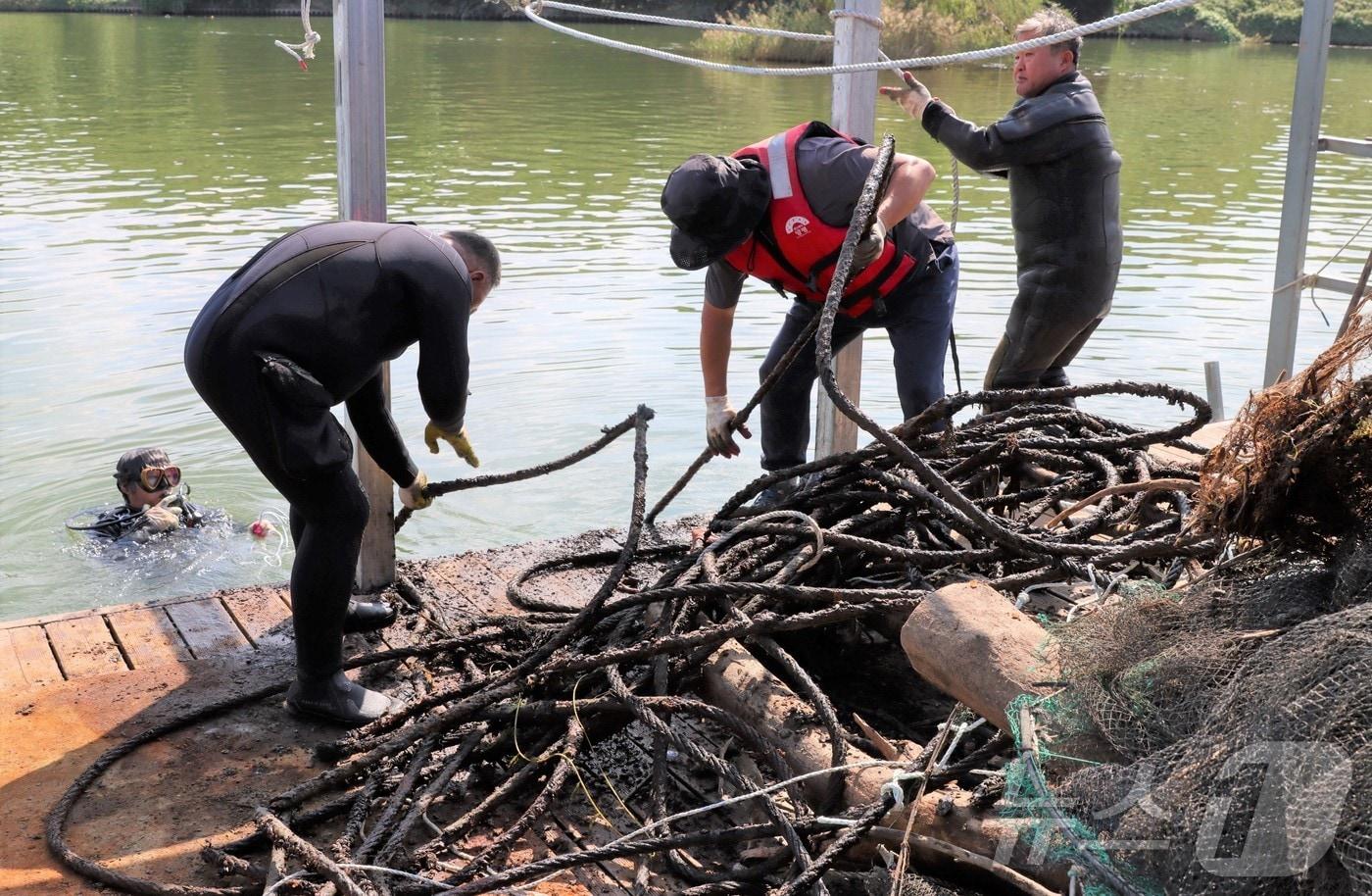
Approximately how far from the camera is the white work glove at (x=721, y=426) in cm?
439

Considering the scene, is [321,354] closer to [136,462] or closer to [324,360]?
[324,360]

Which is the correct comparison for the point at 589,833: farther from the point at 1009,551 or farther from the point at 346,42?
the point at 346,42

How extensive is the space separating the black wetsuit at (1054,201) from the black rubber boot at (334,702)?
2.97m

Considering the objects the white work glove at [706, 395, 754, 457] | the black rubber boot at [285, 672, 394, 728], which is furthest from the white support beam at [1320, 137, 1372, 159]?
the black rubber boot at [285, 672, 394, 728]

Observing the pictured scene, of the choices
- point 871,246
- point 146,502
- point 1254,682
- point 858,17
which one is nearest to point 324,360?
point 871,246

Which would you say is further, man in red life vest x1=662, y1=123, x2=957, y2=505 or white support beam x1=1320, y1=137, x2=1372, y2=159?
white support beam x1=1320, y1=137, x2=1372, y2=159

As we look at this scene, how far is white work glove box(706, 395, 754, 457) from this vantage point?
439 cm

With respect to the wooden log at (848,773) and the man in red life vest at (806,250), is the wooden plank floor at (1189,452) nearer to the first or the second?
the man in red life vest at (806,250)

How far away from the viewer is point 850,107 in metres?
4.89

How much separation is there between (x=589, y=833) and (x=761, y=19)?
33800mm

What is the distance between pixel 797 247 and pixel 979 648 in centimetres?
186

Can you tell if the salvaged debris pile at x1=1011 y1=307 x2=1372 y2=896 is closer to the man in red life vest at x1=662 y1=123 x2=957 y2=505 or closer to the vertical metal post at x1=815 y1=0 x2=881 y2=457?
the man in red life vest at x1=662 y1=123 x2=957 y2=505

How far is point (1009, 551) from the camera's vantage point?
11.2 ft

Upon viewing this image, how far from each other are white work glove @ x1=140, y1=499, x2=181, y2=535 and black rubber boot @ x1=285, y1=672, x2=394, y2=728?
296 centimetres
